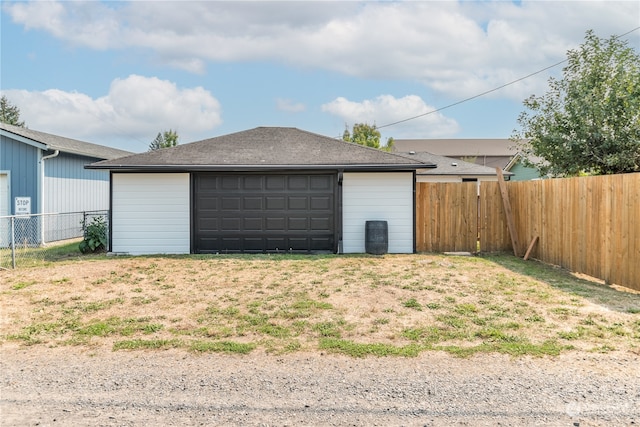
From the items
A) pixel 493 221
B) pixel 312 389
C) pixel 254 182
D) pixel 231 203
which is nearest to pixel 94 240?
pixel 231 203

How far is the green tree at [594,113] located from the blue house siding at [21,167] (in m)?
14.6

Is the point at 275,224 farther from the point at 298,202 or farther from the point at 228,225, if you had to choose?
the point at 228,225

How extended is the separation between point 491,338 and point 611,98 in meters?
9.12

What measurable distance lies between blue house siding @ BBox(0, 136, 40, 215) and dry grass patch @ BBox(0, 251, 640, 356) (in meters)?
5.40

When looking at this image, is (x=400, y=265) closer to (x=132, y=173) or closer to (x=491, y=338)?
(x=491, y=338)

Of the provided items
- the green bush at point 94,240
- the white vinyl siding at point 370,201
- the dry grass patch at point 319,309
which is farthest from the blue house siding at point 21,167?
the white vinyl siding at point 370,201

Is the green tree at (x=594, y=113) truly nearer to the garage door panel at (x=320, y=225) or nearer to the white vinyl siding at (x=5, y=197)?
the garage door panel at (x=320, y=225)

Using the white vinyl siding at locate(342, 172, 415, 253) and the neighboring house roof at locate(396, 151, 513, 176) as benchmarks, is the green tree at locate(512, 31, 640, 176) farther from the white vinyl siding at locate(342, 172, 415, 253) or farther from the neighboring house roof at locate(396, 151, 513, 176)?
the neighboring house roof at locate(396, 151, 513, 176)

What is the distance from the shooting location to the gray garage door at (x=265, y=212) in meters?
11.7

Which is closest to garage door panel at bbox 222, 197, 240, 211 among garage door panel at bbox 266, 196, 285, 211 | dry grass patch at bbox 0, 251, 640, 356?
garage door panel at bbox 266, 196, 285, 211

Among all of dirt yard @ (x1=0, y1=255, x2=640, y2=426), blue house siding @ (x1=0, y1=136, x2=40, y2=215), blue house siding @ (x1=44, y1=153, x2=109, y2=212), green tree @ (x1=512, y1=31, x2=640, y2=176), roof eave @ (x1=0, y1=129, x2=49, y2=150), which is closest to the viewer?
dirt yard @ (x1=0, y1=255, x2=640, y2=426)

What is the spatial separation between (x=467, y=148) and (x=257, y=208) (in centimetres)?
3866

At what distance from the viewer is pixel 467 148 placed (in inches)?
1820

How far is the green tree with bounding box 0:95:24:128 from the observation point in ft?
147
